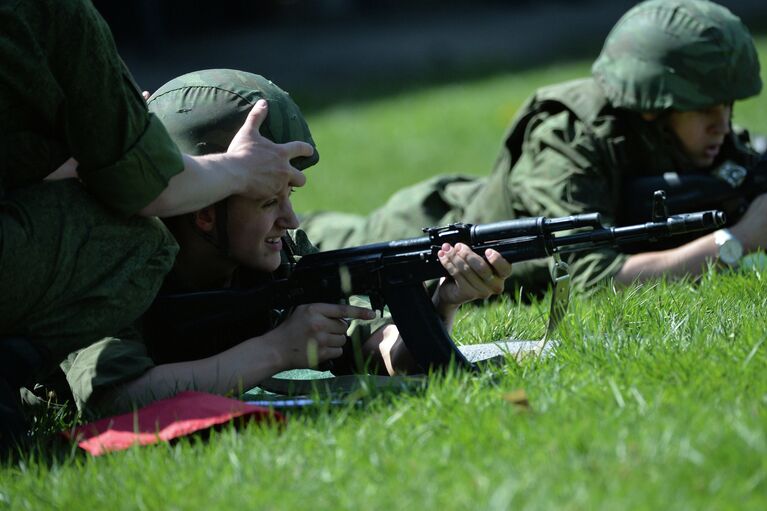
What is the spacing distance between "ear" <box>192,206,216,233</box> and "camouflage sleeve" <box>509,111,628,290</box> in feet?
6.49

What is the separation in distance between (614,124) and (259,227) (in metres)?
2.36

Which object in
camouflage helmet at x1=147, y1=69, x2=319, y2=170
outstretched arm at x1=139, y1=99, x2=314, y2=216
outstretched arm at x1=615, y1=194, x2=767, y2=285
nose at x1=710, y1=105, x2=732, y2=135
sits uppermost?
camouflage helmet at x1=147, y1=69, x2=319, y2=170

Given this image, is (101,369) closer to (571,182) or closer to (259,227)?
(259,227)

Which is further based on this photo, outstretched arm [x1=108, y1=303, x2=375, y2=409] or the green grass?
outstretched arm [x1=108, y1=303, x2=375, y2=409]

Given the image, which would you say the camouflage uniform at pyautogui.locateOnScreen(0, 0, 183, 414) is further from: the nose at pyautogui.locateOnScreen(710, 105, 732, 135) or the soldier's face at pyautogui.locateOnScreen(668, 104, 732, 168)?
the nose at pyautogui.locateOnScreen(710, 105, 732, 135)

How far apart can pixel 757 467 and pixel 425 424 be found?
92 centimetres

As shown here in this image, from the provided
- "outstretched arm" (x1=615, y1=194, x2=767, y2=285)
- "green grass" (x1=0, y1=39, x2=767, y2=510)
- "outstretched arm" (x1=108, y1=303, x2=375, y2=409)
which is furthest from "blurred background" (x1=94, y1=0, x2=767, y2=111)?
"green grass" (x1=0, y1=39, x2=767, y2=510)

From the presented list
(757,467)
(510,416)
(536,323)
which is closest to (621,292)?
(536,323)

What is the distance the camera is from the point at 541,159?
592 cm

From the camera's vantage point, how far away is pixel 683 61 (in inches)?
223

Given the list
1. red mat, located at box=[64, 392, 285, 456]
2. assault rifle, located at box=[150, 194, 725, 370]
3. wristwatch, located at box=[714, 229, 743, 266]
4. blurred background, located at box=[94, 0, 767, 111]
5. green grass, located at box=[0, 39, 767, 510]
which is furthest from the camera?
blurred background, located at box=[94, 0, 767, 111]

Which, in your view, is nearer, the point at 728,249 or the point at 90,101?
the point at 90,101

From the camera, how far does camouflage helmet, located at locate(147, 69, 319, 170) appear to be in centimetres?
423

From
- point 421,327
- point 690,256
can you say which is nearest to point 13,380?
point 421,327
